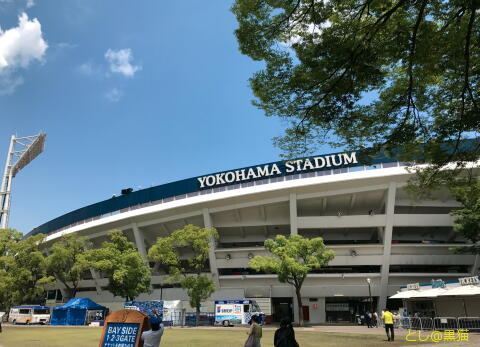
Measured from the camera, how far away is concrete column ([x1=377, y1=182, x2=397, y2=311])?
34.8m

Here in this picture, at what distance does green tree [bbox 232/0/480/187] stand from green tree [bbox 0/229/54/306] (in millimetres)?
37910

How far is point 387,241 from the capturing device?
1409 inches

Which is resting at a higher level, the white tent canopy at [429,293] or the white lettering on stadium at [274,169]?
the white lettering on stadium at [274,169]

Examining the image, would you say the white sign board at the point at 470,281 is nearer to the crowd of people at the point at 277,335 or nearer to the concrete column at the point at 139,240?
the crowd of people at the point at 277,335

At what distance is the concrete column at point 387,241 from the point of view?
3475 cm

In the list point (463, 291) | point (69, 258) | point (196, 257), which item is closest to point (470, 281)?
point (463, 291)

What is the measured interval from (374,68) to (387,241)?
31.2 m

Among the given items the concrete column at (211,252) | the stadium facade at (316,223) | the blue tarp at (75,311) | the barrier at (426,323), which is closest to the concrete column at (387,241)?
the stadium facade at (316,223)

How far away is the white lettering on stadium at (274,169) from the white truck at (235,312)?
12.7m

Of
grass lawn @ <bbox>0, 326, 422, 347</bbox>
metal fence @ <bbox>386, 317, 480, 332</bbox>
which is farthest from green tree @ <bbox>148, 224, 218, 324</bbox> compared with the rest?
metal fence @ <bbox>386, 317, 480, 332</bbox>

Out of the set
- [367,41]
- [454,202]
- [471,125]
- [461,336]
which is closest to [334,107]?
[367,41]

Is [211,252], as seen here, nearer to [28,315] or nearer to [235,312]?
[235,312]

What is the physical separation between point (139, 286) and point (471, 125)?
33.4 metres

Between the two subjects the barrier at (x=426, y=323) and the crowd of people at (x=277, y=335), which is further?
the barrier at (x=426, y=323)
